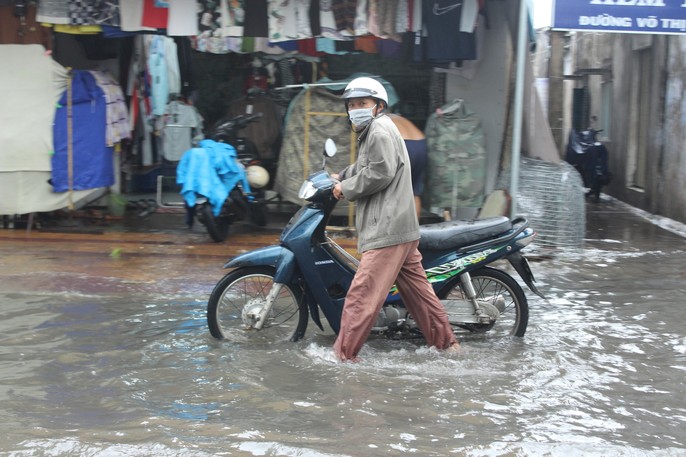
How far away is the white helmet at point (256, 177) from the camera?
32.3ft

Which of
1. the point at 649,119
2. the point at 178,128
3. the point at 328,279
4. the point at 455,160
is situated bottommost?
the point at 328,279

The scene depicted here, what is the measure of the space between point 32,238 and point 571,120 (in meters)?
15.3

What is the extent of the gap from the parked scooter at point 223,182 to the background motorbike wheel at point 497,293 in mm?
3832

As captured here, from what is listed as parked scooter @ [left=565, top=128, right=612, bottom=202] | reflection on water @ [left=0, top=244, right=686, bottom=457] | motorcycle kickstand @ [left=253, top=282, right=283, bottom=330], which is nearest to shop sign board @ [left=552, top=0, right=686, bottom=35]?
reflection on water @ [left=0, top=244, right=686, bottom=457]

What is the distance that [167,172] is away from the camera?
11.5m

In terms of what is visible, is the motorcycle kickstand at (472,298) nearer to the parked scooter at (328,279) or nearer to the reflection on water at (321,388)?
the parked scooter at (328,279)

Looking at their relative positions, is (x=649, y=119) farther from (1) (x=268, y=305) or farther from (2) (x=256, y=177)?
(1) (x=268, y=305)

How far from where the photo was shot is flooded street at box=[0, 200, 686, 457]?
4105 millimetres

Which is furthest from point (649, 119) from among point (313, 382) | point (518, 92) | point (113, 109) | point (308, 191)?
point (313, 382)

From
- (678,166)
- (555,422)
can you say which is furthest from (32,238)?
(678,166)

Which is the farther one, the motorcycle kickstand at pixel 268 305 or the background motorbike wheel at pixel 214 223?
the background motorbike wheel at pixel 214 223

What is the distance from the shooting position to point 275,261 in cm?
548

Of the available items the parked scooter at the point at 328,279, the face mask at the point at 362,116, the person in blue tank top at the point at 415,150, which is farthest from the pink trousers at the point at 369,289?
the person in blue tank top at the point at 415,150

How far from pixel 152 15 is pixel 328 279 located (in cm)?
518
